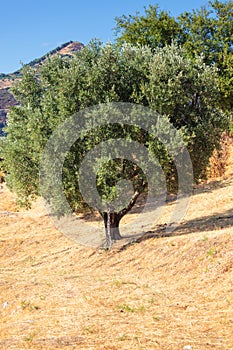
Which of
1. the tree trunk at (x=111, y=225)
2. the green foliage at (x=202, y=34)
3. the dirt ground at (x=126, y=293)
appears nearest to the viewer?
the dirt ground at (x=126, y=293)

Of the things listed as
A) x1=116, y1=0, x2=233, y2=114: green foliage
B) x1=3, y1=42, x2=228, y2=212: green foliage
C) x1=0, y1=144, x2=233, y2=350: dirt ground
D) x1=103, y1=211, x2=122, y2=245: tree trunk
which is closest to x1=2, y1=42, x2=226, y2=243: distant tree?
x1=3, y1=42, x2=228, y2=212: green foliage

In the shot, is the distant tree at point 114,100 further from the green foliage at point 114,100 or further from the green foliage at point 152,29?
the green foliage at point 152,29

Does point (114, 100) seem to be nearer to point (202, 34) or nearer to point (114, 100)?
point (114, 100)

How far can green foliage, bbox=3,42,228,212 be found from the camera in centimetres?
1652

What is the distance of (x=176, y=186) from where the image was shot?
18453 millimetres

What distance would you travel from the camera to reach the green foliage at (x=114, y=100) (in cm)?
1652

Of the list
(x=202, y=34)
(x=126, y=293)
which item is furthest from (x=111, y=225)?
(x=202, y=34)

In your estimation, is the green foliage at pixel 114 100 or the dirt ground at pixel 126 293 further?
the green foliage at pixel 114 100

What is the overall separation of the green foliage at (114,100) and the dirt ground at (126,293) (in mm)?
3440

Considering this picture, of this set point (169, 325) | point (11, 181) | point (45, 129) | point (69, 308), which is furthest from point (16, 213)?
point (169, 325)

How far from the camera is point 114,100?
1647 centimetres

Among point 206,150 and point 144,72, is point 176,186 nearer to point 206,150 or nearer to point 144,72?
point 206,150

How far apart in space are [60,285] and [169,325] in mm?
6441

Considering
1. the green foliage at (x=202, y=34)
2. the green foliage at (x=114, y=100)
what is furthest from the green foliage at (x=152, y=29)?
the green foliage at (x=114, y=100)
